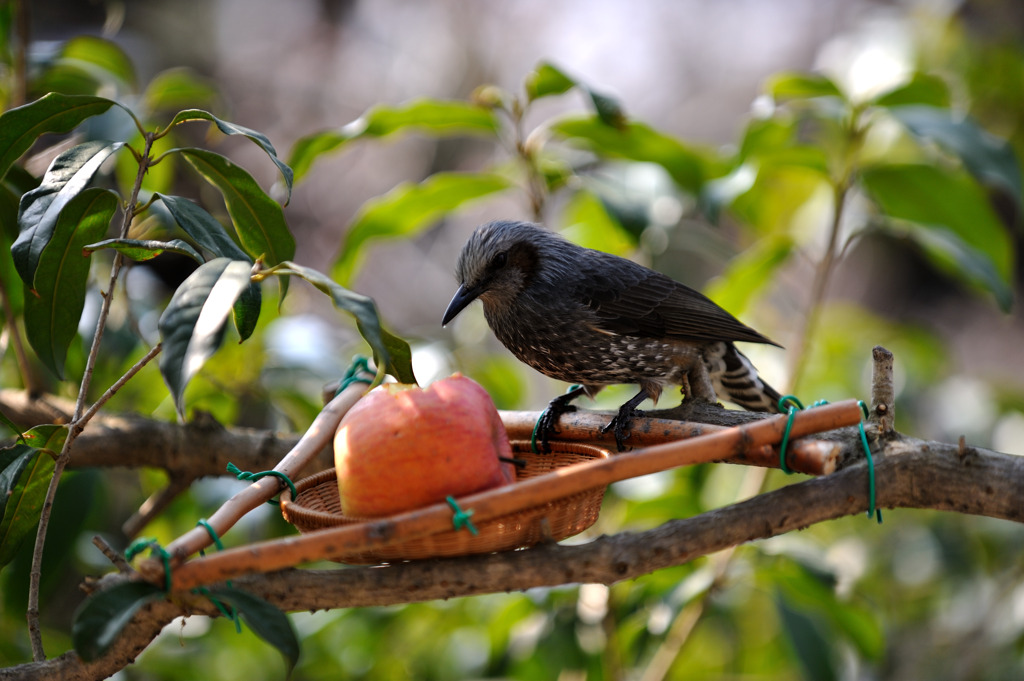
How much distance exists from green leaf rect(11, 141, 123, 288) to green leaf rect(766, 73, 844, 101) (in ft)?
7.35

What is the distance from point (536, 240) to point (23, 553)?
194 cm

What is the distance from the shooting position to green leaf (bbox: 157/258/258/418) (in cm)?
122

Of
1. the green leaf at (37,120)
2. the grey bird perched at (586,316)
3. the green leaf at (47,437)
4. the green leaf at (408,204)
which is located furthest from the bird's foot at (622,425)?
the green leaf at (37,120)

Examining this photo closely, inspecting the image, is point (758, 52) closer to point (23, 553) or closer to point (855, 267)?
point (855, 267)

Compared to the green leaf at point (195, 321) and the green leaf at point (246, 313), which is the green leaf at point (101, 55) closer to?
the green leaf at point (246, 313)

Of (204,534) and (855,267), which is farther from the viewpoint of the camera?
(855,267)

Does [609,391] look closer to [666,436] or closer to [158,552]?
[666,436]

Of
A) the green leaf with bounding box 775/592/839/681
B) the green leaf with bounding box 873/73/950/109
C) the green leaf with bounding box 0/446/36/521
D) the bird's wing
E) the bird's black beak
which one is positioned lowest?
the green leaf with bounding box 775/592/839/681

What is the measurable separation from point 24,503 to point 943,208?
9.97ft

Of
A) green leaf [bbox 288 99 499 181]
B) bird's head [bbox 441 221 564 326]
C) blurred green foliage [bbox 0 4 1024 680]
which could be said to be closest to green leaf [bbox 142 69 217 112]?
blurred green foliage [bbox 0 4 1024 680]

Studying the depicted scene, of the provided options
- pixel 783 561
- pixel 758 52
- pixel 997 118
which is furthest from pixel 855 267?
pixel 783 561

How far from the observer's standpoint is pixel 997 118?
5754 millimetres

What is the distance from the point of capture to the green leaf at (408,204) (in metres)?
3.10

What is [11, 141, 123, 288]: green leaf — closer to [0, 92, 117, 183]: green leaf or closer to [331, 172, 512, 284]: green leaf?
[0, 92, 117, 183]: green leaf
